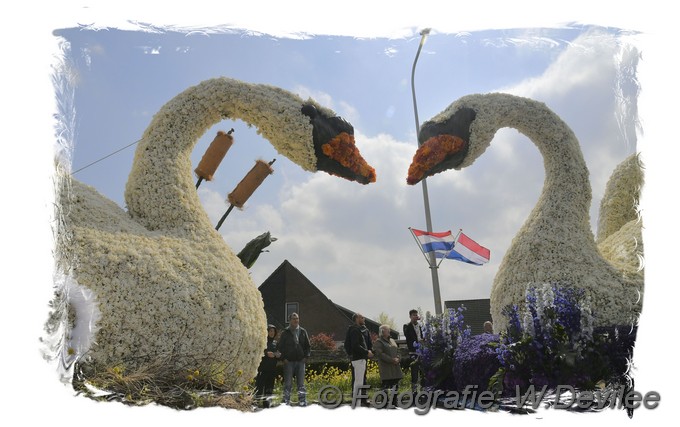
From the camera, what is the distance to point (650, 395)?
9.16 ft

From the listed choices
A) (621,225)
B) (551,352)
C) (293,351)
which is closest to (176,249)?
(293,351)

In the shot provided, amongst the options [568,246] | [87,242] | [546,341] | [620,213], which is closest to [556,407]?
[546,341]

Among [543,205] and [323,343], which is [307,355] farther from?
[323,343]

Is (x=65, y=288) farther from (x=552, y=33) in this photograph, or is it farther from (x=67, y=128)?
(x=552, y=33)

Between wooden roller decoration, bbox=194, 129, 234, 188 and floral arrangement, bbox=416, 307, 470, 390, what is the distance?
6.44 ft

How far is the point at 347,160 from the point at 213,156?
3.37 feet

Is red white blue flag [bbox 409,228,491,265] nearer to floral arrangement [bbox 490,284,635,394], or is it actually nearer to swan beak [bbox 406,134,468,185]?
swan beak [bbox 406,134,468,185]

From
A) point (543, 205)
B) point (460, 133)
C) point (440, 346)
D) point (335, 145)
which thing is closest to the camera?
A: point (440, 346)

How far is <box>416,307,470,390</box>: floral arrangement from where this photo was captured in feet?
12.7

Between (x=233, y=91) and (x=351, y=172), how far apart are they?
42.2 inches

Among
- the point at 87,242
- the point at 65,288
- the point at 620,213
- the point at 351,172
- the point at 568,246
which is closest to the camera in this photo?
the point at 65,288

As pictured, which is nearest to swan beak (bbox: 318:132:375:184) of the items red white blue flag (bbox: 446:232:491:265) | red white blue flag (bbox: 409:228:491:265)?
red white blue flag (bbox: 409:228:491:265)

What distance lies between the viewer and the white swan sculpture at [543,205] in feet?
14.3

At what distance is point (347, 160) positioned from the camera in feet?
13.6
